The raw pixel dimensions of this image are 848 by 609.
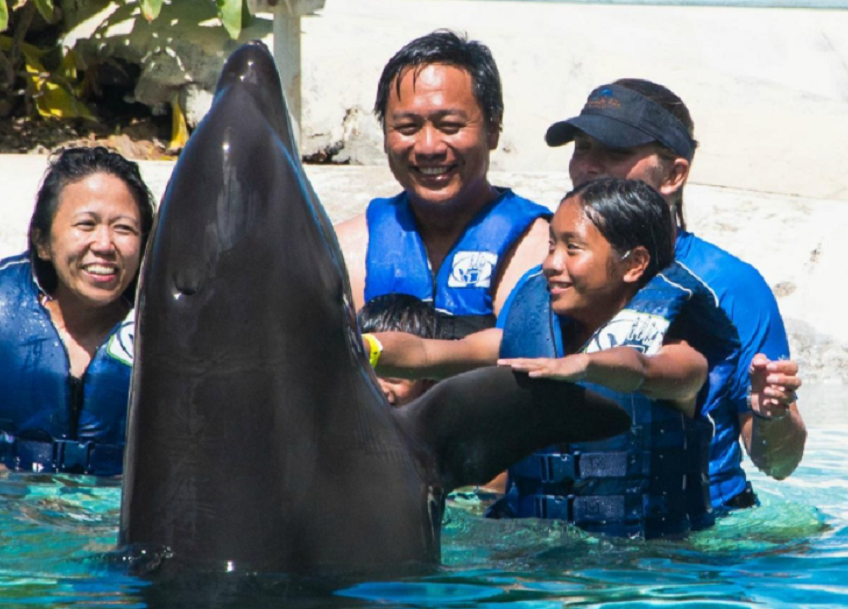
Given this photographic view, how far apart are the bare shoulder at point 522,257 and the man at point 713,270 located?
0.48m

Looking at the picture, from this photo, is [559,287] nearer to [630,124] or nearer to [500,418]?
[630,124]

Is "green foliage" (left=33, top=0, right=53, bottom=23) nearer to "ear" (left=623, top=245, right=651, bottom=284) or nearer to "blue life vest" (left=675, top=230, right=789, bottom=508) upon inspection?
"blue life vest" (left=675, top=230, right=789, bottom=508)

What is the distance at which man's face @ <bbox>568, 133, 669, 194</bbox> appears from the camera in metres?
5.10

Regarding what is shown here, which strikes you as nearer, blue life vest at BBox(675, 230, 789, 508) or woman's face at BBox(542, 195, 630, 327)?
woman's face at BBox(542, 195, 630, 327)

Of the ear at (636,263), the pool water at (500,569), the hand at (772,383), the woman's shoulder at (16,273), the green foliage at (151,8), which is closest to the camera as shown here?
the pool water at (500,569)

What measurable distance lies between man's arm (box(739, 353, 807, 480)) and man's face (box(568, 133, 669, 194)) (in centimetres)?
93

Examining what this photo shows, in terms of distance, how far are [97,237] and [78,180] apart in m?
0.28

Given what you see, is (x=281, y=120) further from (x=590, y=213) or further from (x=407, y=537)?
(x=590, y=213)

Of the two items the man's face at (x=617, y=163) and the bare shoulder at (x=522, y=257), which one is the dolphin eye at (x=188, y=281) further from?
the bare shoulder at (x=522, y=257)

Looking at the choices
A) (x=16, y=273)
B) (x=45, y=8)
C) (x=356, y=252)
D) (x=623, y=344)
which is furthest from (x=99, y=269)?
(x=45, y=8)

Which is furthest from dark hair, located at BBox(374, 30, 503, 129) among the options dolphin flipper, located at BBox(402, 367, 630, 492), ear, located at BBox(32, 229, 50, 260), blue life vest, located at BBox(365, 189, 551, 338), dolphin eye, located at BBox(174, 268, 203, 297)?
dolphin eye, located at BBox(174, 268, 203, 297)

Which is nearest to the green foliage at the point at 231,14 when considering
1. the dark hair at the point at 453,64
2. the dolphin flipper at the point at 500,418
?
the dark hair at the point at 453,64

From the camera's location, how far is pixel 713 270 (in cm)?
492

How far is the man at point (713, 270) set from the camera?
4.70 metres
